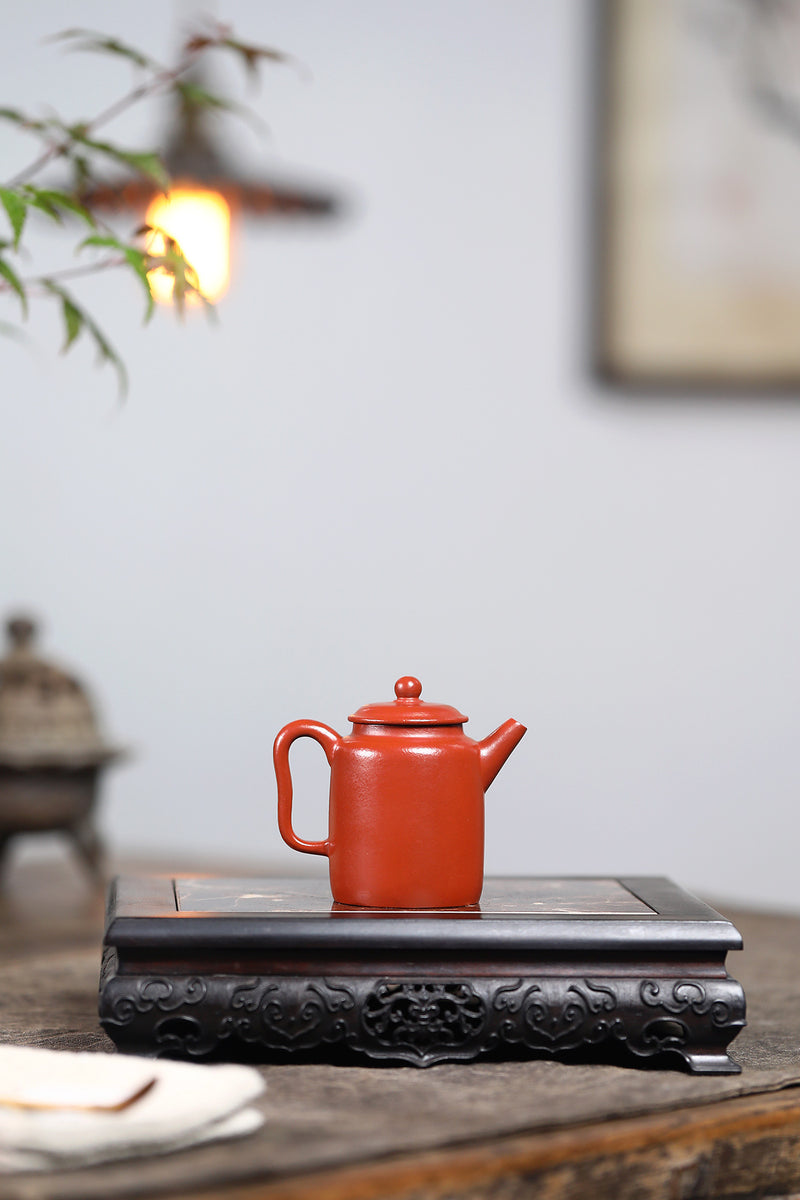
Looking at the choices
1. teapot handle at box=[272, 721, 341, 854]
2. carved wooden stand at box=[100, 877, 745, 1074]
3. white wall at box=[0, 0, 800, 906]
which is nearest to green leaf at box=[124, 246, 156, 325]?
teapot handle at box=[272, 721, 341, 854]

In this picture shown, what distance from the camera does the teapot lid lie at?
88 centimetres

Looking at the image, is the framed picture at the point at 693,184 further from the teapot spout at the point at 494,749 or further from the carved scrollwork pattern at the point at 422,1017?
the carved scrollwork pattern at the point at 422,1017

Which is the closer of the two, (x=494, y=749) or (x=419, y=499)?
(x=494, y=749)

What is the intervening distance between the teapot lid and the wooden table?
200mm

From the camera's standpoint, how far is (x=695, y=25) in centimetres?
265

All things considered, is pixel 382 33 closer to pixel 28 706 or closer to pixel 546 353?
pixel 546 353

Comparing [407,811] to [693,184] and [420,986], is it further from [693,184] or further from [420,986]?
→ [693,184]

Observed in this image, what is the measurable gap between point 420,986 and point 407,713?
6.4 inches

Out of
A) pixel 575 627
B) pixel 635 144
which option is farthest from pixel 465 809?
pixel 635 144

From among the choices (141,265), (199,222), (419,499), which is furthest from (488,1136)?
(419,499)

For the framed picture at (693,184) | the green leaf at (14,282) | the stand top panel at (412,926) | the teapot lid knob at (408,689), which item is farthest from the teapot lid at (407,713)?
the framed picture at (693,184)

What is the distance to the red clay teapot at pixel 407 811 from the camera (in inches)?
33.7

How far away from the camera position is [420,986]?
83 cm

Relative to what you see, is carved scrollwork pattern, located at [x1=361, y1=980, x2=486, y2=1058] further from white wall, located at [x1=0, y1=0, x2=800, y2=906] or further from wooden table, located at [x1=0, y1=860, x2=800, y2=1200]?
white wall, located at [x1=0, y1=0, x2=800, y2=906]
